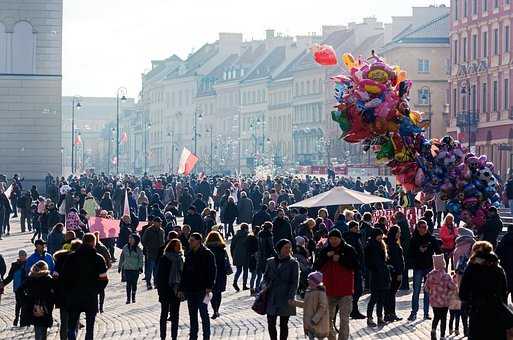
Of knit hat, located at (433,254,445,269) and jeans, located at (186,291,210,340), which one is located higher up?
knit hat, located at (433,254,445,269)

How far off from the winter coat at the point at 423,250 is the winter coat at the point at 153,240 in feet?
22.3

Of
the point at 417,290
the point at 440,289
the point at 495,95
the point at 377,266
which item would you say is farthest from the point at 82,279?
the point at 495,95

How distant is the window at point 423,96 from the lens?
104 metres

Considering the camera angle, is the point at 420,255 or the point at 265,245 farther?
the point at 265,245

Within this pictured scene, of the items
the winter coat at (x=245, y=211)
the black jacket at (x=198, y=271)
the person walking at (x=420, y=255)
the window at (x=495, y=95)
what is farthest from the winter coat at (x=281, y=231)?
the window at (x=495, y=95)

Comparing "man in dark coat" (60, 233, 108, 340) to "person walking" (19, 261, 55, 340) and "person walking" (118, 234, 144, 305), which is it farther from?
"person walking" (118, 234, 144, 305)

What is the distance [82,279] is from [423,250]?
6.35 m

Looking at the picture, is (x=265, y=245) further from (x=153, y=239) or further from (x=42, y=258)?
(x=42, y=258)

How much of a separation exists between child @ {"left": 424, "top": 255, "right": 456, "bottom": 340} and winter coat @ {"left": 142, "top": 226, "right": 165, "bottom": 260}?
30.9 ft

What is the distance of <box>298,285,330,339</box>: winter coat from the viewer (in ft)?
63.8

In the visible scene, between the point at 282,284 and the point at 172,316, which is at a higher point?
the point at 282,284

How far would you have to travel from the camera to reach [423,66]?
4099 inches

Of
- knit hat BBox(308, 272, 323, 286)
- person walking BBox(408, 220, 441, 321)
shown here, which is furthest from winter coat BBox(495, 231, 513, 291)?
knit hat BBox(308, 272, 323, 286)

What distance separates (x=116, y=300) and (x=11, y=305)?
1854 mm
